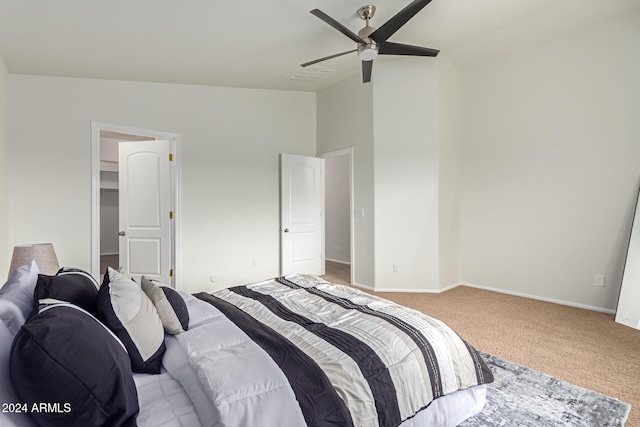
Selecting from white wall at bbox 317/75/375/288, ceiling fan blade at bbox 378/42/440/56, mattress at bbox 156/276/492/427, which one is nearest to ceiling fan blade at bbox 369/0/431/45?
ceiling fan blade at bbox 378/42/440/56

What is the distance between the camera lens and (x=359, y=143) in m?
4.77

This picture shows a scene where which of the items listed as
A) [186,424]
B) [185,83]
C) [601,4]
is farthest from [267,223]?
[601,4]

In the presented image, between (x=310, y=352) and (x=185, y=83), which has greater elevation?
(x=185, y=83)

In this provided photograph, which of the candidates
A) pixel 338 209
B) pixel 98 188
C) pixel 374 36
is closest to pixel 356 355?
pixel 374 36

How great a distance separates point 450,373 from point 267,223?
370 centimetres

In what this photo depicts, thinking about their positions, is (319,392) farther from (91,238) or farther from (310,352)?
(91,238)

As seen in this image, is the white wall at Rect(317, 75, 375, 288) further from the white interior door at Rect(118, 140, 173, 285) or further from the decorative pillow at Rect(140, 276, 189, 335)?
the decorative pillow at Rect(140, 276, 189, 335)

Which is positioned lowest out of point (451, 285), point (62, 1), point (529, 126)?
point (451, 285)

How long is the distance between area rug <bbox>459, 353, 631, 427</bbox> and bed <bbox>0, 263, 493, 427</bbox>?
0.46 ft

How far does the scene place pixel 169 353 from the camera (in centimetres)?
137

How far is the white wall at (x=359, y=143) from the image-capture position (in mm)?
4617

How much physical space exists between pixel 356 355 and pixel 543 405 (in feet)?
4.42

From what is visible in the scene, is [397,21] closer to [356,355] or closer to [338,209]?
[356,355]

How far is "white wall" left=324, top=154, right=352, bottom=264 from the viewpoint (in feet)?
23.2
